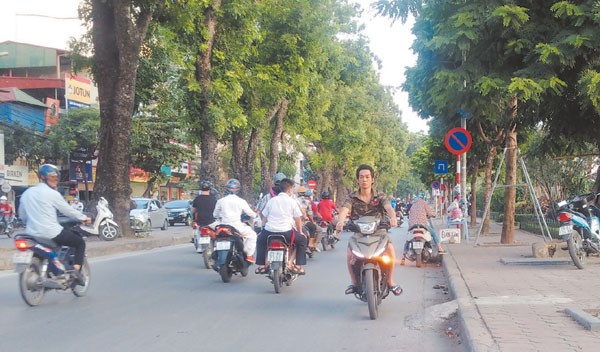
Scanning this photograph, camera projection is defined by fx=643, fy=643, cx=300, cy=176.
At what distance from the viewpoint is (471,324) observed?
19.7 feet

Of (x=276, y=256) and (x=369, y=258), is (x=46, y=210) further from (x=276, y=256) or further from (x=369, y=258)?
(x=369, y=258)

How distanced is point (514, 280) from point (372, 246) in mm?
3247

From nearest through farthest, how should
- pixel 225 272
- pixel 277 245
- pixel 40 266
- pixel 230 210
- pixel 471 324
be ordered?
1. pixel 471 324
2. pixel 40 266
3. pixel 277 245
4. pixel 225 272
5. pixel 230 210

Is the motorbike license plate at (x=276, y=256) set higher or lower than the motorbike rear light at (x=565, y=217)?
lower

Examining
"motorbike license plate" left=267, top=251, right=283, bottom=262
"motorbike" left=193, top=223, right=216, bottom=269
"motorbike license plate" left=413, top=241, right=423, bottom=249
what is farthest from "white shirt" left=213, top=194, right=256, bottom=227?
"motorbike license plate" left=413, top=241, right=423, bottom=249

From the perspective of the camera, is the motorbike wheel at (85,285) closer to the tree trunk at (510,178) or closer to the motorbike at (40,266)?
the motorbike at (40,266)

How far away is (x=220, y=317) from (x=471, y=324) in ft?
9.61

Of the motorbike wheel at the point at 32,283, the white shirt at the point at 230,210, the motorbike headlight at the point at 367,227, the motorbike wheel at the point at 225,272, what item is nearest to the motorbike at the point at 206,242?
the white shirt at the point at 230,210

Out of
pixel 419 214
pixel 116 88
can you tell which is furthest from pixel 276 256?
pixel 116 88

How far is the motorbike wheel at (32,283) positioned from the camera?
25.9 feet

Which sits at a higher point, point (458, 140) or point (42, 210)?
point (458, 140)

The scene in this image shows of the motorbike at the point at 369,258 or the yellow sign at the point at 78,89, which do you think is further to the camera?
the yellow sign at the point at 78,89

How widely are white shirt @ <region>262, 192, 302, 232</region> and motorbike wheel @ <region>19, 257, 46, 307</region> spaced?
10.7 feet

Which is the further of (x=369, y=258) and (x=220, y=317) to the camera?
(x=220, y=317)
